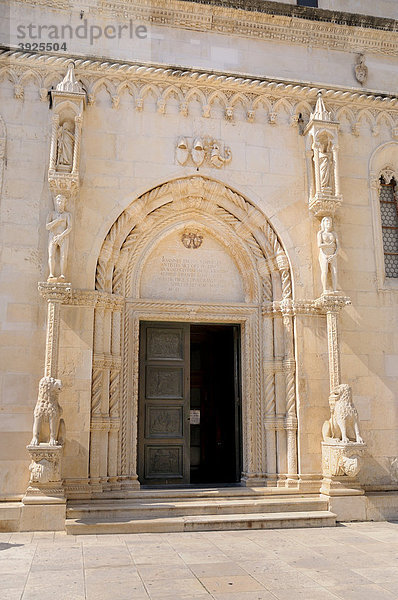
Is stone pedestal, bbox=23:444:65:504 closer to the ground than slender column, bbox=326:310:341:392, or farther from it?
closer to the ground

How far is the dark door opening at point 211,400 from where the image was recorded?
11.8 metres

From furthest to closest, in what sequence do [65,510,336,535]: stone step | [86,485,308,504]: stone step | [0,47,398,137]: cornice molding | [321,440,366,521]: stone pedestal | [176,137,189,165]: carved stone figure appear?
[176,137,189,165]: carved stone figure
[0,47,398,137]: cornice molding
[321,440,366,521]: stone pedestal
[86,485,308,504]: stone step
[65,510,336,535]: stone step

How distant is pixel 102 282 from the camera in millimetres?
8977

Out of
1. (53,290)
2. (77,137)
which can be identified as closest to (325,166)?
(77,137)

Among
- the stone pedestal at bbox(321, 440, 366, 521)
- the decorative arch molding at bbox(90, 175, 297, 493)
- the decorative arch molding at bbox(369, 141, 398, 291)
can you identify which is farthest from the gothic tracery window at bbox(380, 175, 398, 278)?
the stone pedestal at bbox(321, 440, 366, 521)

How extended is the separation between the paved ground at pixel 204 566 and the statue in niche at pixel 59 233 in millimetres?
3829

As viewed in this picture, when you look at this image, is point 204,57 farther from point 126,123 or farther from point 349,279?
point 349,279

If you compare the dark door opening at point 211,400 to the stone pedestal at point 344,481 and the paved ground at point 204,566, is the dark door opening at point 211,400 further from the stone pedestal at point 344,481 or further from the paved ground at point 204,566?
the paved ground at point 204,566

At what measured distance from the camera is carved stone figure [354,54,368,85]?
1088cm

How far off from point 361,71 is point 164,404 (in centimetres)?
747

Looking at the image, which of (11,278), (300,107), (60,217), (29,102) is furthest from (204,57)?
(11,278)

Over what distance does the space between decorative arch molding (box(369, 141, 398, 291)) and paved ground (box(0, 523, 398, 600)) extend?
4359mm

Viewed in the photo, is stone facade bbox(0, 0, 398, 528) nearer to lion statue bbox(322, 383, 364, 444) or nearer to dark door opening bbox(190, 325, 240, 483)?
lion statue bbox(322, 383, 364, 444)

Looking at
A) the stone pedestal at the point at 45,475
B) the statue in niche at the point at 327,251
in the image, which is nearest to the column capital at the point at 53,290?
the stone pedestal at the point at 45,475
